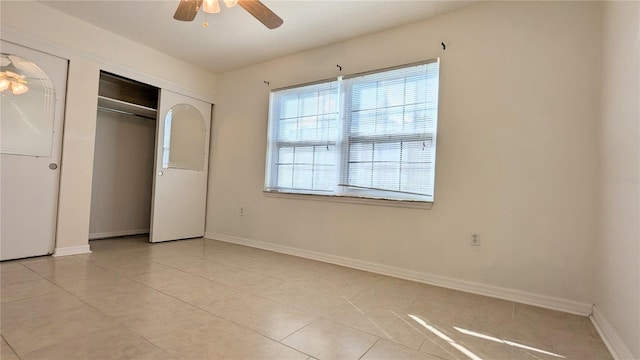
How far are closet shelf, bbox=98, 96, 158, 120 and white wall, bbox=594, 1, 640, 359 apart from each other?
5.06 meters

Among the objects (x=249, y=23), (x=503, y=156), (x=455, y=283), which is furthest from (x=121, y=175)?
(x=503, y=156)

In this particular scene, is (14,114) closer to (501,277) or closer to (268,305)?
(268,305)

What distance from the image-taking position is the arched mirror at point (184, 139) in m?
4.25

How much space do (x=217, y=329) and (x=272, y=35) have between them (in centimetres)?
317

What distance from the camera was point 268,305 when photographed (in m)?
2.16

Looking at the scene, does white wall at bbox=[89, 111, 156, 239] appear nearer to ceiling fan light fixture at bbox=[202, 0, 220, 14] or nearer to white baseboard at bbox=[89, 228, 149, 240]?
white baseboard at bbox=[89, 228, 149, 240]

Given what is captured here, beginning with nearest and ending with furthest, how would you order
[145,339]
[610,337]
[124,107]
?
[145,339]
[610,337]
[124,107]

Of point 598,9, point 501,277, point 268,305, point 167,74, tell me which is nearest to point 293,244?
point 268,305

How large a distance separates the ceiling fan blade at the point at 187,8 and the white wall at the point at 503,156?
5.83 ft

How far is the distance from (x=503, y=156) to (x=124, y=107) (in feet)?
16.1

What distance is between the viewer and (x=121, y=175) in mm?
4605

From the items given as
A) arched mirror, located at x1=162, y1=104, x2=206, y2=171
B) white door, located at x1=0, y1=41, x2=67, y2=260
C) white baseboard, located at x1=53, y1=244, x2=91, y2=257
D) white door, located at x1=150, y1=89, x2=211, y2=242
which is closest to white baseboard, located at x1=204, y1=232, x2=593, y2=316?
white door, located at x1=150, y1=89, x2=211, y2=242

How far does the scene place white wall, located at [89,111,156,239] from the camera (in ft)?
14.2

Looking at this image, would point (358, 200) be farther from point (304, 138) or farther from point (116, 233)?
point (116, 233)
